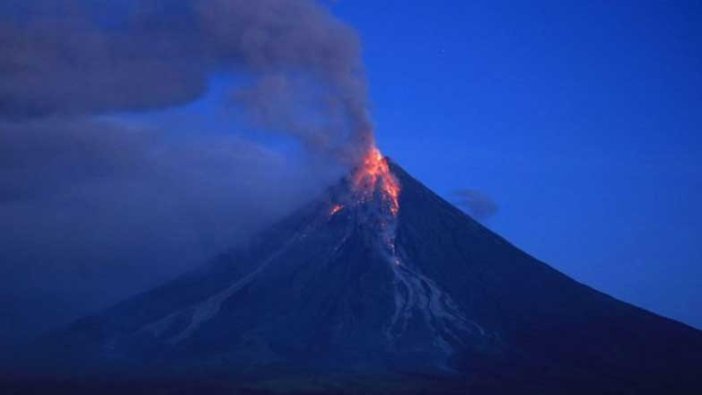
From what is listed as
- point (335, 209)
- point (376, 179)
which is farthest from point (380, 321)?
point (376, 179)

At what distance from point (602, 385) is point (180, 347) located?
3037 centimetres

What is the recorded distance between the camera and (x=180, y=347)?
70500 millimetres

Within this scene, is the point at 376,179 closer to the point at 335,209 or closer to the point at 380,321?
the point at 335,209

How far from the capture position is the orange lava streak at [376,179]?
9256 centimetres

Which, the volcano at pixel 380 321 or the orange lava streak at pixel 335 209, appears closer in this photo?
the volcano at pixel 380 321

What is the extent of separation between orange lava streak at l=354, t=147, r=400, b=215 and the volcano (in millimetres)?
139

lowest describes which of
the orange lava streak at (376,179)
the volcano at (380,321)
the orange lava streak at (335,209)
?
the volcano at (380,321)

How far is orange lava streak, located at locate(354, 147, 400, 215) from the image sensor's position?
304 feet

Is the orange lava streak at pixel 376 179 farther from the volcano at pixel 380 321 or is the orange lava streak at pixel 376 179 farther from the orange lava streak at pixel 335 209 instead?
the orange lava streak at pixel 335 209

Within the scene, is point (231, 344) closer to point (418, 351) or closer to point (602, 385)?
point (418, 351)

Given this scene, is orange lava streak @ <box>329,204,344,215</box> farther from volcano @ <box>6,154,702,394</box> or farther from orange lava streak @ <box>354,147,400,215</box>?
orange lava streak @ <box>354,147,400,215</box>

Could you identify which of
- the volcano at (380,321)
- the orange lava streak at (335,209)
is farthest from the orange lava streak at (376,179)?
the orange lava streak at (335,209)

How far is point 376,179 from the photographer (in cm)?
9362

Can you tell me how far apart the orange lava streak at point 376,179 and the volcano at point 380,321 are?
0.45 feet
